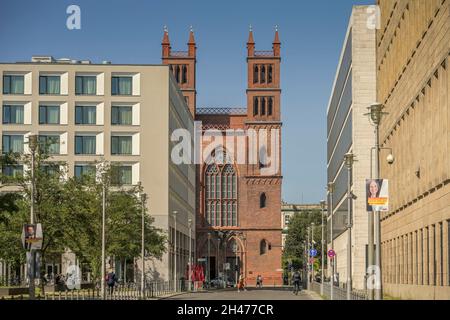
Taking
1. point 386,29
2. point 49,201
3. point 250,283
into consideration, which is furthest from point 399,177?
point 250,283

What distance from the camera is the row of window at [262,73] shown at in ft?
502

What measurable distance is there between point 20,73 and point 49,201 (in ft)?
135

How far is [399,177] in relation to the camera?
61.6 m

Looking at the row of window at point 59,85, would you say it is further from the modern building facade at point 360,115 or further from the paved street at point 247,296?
the paved street at point 247,296

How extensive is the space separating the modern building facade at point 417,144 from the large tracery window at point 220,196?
3011 inches

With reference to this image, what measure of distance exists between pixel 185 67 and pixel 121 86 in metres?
59.4

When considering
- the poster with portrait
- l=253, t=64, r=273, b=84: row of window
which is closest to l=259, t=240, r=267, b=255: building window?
l=253, t=64, r=273, b=84: row of window

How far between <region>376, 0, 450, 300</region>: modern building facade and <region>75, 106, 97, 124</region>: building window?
34.6m

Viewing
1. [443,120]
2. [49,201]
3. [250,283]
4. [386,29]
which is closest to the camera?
[443,120]

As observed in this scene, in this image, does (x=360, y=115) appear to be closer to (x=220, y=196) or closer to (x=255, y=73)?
(x=220, y=196)

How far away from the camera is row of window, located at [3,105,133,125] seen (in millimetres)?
96875

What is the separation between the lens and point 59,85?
97.3 m

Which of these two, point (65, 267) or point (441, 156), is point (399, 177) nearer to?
point (441, 156)

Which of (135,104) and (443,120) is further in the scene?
(135,104)
